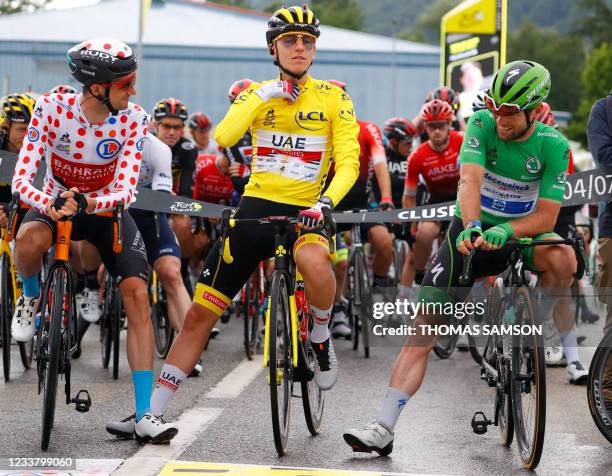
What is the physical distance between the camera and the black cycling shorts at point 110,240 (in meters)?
6.64

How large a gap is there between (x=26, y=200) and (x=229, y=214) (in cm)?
110

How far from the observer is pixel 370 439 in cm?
616

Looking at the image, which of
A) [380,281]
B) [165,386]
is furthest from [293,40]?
[380,281]

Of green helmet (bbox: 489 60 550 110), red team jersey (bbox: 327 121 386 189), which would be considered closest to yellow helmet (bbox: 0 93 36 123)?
red team jersey (bbox: 327 121 386 189)

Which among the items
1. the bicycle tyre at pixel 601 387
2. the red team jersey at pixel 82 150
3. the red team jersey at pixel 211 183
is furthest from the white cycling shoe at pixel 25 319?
the red team jersey at pixel 211 183

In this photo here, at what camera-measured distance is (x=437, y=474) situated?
19.2 feet

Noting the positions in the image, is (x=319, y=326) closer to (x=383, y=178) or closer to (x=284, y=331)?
(x=284, y=331)

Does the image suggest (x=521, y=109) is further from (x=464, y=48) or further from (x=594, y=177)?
(x=464, y=48)

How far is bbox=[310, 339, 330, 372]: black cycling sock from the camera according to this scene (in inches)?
268

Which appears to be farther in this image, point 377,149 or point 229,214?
point 377,149

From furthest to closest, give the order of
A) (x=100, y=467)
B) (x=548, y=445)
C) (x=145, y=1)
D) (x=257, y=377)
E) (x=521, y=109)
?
1. (x=145, y=1)
2. (x=257, y=377)
3. (x=548, y=445)
4. (x=521, y=109)
5. (x=100, y=467)

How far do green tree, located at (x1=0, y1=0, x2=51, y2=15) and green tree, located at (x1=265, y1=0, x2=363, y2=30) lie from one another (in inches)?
1079

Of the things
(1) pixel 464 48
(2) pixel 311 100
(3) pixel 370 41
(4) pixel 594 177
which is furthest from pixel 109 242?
(3) pixel 370 41

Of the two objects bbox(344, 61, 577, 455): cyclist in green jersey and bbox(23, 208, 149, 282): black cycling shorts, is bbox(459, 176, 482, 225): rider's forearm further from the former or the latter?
bbox(23, 208, 149, 282): black cycling shorts
